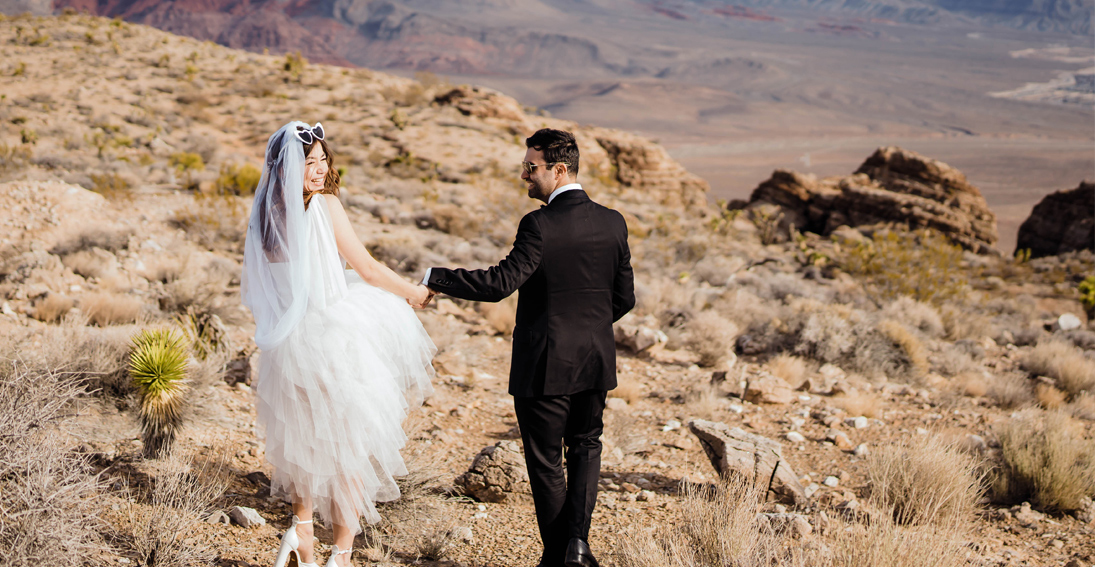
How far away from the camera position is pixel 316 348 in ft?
7.99

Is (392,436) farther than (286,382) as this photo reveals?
Yes

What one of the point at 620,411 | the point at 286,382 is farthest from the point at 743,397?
the point at 286,382

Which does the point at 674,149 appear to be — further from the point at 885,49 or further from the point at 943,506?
the point at 885,49

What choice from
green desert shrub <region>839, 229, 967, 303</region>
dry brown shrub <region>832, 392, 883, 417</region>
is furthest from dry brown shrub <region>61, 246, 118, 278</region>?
green desert shrub <region>839, 229, 967, 303</region>

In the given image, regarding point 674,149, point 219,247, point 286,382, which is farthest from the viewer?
point 674,149

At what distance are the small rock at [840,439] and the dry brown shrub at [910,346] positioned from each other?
2347 mm

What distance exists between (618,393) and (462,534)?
269 centimetres

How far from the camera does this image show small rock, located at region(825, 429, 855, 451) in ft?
16.1

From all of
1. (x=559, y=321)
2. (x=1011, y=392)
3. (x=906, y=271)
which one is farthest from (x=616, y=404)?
(x=906, y=271)

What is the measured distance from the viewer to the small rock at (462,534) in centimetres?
324

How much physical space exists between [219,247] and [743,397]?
23.3 ft

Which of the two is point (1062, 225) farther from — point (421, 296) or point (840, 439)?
point (421, 296)

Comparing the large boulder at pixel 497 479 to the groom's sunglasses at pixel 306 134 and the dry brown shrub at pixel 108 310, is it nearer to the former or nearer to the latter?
the groom's sunglasses at pixel 306 134

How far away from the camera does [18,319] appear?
5336mm
